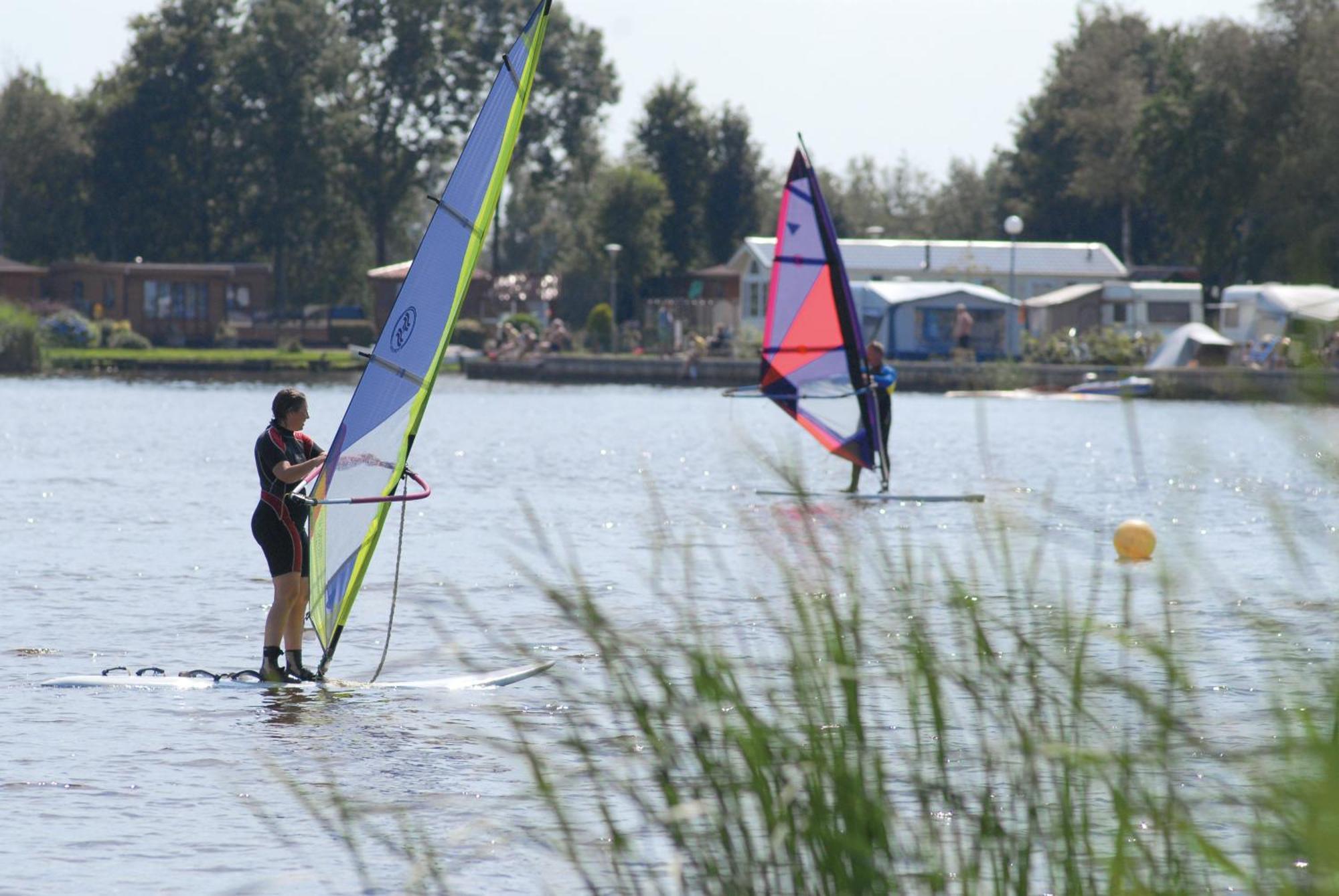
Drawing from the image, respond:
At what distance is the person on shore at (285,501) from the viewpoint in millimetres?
8789

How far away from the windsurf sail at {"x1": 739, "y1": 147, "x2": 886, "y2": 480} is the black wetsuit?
11490 millimetres

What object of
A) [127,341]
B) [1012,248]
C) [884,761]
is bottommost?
[884,761]

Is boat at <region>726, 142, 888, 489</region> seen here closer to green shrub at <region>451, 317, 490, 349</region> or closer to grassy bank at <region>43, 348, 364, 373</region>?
grassy bank at <region>43, 348, 364, 373</region>

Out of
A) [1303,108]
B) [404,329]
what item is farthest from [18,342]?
[404,329]

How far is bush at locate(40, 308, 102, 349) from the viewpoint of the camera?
66.4 meters

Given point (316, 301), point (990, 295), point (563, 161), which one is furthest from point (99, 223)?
point (990, 295)

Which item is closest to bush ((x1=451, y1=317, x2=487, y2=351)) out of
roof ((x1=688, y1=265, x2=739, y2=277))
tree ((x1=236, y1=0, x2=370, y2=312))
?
roof ((x1=688, y1=265, x2=739, y2=277))

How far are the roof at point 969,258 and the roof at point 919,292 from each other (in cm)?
724

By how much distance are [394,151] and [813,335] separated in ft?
209

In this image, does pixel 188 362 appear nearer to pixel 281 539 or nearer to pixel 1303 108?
pixel 1303 108

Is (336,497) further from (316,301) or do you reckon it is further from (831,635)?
(316,301)

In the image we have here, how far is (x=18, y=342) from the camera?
6000 cm

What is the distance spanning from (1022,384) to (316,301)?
45.9 meters

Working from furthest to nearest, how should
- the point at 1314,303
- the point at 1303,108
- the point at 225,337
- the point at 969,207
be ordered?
the point at 969,207 → the point at 225,337 → the point at 1303,108 → the point at 1314,303
